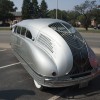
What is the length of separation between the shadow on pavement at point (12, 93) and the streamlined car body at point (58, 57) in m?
0.37

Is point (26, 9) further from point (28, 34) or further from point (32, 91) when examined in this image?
point (32, 91)

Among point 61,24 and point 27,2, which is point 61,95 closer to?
point 61,24

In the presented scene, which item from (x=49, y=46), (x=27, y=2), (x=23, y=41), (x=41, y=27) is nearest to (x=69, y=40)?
(x=49, y=46)

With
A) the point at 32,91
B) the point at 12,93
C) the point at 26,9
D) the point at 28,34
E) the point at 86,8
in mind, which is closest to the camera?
the point at 12,93

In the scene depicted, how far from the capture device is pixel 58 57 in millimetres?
6938

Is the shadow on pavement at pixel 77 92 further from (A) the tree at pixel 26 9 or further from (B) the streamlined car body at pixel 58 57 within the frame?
(A) the tree at pixel 26 9

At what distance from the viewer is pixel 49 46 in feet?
24.1

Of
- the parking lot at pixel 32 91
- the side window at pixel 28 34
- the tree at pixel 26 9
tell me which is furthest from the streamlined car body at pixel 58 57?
the tree at pixel 26 9

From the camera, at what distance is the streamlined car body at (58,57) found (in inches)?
266

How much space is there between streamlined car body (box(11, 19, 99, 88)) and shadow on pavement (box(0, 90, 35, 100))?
0.37m

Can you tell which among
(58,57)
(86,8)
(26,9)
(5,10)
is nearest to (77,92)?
(58,57)

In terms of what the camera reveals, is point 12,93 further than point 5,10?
No

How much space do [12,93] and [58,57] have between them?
5.26ft

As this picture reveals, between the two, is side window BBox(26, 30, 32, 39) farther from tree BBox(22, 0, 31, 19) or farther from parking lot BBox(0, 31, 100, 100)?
tree BBox(22, 0, 31, 19)
